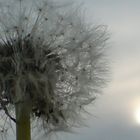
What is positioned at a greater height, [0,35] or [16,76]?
[0,35]

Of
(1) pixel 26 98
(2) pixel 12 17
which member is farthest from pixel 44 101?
(2) pixel 12 17

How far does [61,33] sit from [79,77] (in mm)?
493

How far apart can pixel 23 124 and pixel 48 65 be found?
0.65 meters

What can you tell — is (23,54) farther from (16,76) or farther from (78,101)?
(78,101)

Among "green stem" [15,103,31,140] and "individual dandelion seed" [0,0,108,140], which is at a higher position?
"individual dandelion seed" [0,0,108,140]

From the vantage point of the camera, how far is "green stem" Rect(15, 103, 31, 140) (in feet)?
16.0

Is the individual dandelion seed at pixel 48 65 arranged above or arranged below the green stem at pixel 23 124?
above

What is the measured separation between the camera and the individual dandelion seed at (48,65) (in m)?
4.81

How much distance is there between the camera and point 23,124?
16.1 feet

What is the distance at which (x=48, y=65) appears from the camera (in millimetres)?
4863

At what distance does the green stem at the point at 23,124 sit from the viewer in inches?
191

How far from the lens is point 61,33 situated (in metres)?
5.05

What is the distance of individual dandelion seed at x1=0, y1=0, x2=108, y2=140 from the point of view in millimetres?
4809

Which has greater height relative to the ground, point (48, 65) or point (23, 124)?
point (48, 65)
